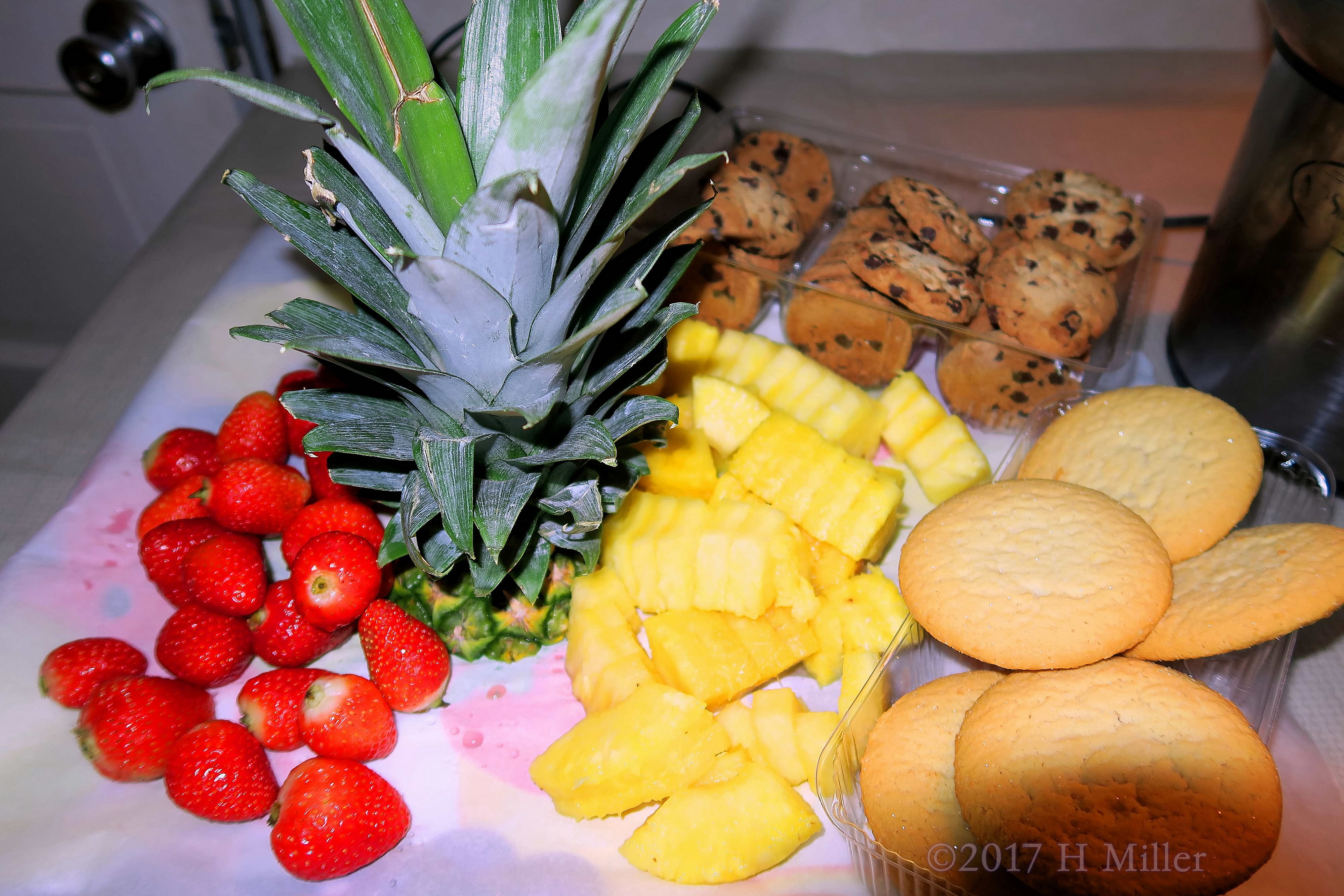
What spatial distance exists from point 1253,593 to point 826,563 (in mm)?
529

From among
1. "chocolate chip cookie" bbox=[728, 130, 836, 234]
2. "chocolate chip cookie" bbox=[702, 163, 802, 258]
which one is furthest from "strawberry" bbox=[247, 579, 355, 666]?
"chocolate chip cookie" bbox=[728, 130, 836, 234]

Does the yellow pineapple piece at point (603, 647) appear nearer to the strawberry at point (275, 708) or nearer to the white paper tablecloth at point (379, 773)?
the white paper tablecloth at point (379, 773)

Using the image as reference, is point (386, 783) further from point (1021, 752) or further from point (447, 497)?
point (1021, 752)

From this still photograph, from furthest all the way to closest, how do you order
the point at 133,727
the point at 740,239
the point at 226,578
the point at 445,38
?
the point at 445,38, the point at 740,239, the point at 226,578, the point at 133,727

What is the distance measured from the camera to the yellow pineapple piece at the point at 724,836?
990 mm

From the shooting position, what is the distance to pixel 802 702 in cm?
117

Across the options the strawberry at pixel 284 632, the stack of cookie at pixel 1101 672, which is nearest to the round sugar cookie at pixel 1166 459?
the stack of cookie at pixel 1101 672

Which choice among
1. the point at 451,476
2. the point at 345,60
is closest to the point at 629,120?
the point at 345,60

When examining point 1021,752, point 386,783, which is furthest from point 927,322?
point 386,783

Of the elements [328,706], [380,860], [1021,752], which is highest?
[1021,752]

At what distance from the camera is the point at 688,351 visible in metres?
1.43

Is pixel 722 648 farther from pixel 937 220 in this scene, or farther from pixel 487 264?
pixel 937 220

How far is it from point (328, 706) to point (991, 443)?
118cm

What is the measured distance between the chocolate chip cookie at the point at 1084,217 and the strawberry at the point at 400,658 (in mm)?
1290
